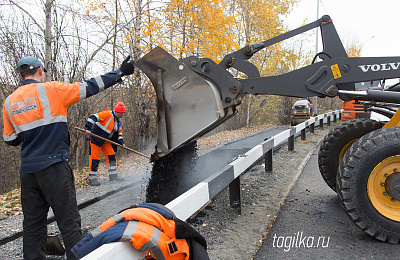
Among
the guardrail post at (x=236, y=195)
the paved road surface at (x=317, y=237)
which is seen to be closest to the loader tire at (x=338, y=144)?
the paved road surface at (x=317, y=237)

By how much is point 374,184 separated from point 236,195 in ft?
4.91

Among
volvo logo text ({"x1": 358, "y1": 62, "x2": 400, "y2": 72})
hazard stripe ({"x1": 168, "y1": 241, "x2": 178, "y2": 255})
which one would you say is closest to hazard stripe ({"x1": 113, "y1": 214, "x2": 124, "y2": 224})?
hazard stripe ({"x1": 168, "y1": 241, "x2": 178, "y2": 255})

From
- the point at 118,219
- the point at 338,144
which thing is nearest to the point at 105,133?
Answer: the point at 338,144

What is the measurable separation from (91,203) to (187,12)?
927 centimetres

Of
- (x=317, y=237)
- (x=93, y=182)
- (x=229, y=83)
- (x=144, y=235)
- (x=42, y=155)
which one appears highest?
(x=229, y=83)

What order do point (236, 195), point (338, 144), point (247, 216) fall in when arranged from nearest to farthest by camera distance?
point (247, 216) → point (236, 195) → point (338, 144)

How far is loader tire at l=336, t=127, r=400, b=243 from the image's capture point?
3.04 m

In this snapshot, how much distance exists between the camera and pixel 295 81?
3986 millimetres

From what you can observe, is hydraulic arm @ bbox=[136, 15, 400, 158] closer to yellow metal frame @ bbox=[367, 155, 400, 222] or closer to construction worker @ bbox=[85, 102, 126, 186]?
yellow metal frame @ bbox=[367, 155, 400, 222]

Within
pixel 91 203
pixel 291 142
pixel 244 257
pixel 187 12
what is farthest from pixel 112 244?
pixel 187 12

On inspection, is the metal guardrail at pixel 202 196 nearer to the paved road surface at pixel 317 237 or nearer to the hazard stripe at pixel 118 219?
the hazard stripe at pixel 118 219

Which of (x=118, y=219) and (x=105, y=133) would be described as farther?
(x=105, y=133)

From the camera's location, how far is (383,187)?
3.21m

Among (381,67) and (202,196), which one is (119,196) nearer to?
(202,196)
